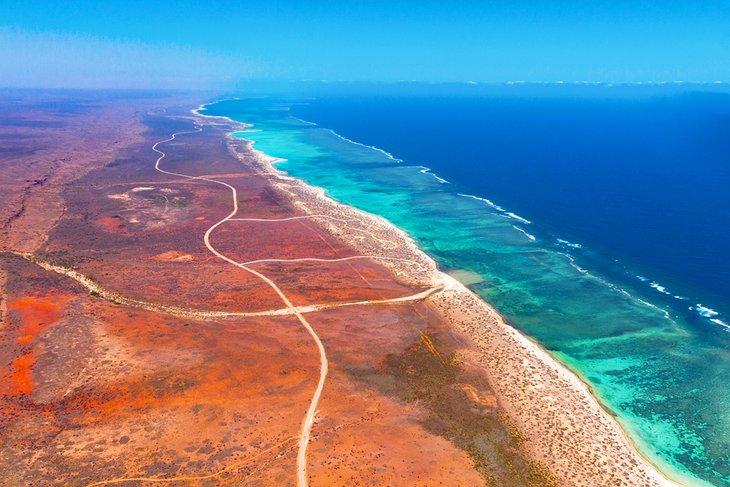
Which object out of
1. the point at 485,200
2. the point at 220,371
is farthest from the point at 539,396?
the point at 485,200

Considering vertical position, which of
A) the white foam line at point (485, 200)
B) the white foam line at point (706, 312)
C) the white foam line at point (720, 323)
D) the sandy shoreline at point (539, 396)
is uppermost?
the white foam line at point (485, 200)

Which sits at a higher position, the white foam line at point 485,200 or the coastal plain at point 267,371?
the white foam line at point 485,200

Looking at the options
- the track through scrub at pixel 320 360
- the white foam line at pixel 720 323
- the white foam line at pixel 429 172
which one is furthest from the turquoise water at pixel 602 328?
the track through scrub at pixel 320 360

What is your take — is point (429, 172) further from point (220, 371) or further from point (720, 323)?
point (220, 371)

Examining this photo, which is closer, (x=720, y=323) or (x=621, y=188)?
(x=720, y=323)

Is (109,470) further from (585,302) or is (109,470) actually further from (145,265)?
(585,302)

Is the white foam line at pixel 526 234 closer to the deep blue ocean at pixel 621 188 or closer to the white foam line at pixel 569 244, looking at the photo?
the white foam line at pixel 569 244

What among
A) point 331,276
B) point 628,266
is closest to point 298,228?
point 331,276
